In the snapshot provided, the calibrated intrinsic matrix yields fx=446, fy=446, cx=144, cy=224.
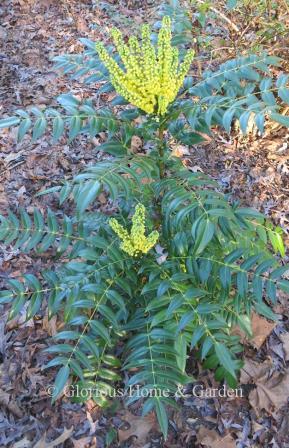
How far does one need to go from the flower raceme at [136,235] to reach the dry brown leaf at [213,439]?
1205 mm

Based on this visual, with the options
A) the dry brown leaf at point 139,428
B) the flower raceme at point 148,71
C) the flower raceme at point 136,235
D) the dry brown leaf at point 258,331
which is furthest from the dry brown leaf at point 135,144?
the dry brown leaf at point 139,428

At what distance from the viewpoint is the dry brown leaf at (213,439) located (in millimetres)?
2594

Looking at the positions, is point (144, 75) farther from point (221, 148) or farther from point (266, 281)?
point (221, 148)

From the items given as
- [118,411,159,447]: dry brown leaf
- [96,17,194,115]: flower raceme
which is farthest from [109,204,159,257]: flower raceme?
[118,411,159,447]: dry brown leaf

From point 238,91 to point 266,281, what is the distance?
39.7 inches

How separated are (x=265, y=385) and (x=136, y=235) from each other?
1470mm

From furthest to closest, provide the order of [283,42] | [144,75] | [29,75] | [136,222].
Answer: [29,75], [283,42], [136,222], [144,75]

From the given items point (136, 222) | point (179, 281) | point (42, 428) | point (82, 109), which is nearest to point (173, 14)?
point (82, 109)

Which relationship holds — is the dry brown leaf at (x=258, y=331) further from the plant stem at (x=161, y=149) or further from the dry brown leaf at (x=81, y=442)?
the plant stem at (x=161, y=149)

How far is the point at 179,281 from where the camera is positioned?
2297 millimetres

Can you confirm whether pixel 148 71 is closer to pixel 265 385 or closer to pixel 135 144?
pixel 265 385

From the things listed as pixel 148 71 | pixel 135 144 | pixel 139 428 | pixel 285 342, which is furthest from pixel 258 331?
pixel 135 144

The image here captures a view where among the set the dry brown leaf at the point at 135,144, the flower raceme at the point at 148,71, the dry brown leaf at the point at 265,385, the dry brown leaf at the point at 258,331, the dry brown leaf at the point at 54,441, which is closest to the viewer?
the flower raceme at the point at 148,71

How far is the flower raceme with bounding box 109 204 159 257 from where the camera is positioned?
6.88 feet
